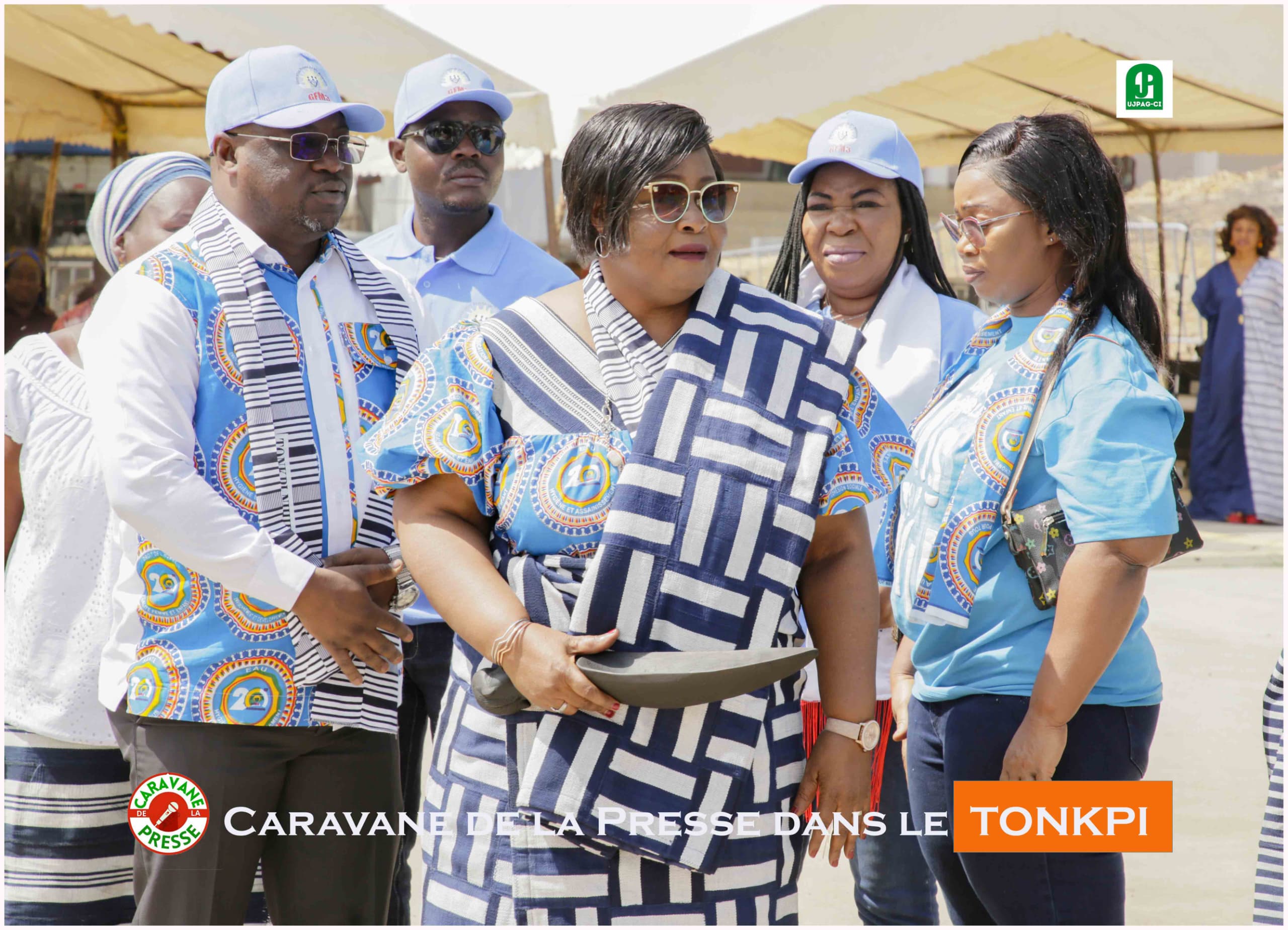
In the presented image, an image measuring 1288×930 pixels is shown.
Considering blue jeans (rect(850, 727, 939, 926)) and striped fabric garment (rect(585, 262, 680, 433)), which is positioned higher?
striped fabric garment (rect(585, 262, 680, 433))

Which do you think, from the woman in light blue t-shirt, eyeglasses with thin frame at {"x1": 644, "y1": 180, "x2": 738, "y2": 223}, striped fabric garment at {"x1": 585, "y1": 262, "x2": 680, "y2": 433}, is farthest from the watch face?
eyeglasses with thin frame at {"x1": 644, "y1": 180, "x2": 738, "y2": 223}

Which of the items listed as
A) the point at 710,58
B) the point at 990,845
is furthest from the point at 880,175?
the point at 710,58

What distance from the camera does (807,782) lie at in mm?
1876

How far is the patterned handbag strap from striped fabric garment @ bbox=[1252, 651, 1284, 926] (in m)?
0.65

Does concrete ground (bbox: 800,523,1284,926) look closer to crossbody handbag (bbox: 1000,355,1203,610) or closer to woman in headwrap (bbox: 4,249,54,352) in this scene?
crossbody handbag (bbox: 1000,355,1203,610)

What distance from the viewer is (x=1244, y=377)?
861cm

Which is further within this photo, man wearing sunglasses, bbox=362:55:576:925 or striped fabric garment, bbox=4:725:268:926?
man wearing sunglasses, bbox=362:55:576:925

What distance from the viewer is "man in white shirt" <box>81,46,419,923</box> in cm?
210

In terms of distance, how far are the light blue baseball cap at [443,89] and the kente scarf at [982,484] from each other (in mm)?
1605

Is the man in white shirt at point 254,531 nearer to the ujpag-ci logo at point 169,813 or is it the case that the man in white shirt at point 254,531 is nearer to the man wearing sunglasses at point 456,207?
the ujpag-ci logo at point 169,813

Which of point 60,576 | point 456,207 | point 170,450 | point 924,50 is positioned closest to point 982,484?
point 170,450

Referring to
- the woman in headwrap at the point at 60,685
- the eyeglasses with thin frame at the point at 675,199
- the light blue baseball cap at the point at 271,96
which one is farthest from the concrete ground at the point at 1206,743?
the eyeglasses with thin frame at the point at 675,199

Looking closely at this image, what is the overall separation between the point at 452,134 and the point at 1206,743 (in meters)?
3.61

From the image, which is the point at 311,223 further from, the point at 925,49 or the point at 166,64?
the point at 166,64
